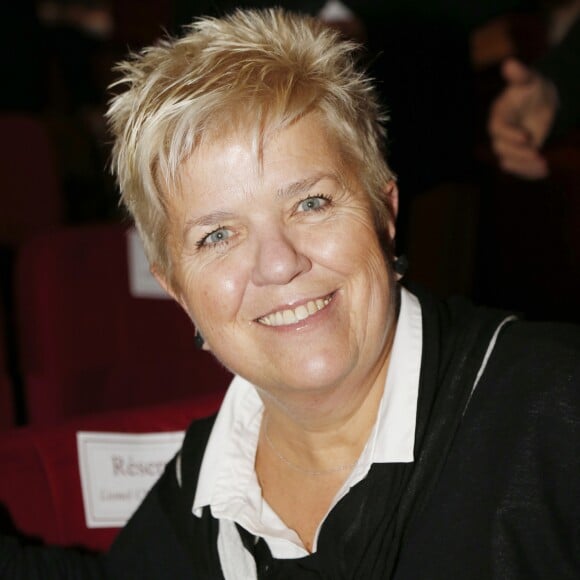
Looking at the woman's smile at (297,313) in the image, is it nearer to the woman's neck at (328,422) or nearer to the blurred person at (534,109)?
the woman's neck at (328,422)

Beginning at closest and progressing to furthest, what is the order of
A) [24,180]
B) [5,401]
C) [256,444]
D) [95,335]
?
1. [256,444]
2. [5,401]
3. [95,335]
4. [24,180]

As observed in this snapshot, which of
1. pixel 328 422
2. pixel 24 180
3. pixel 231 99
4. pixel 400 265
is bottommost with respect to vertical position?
pixel 328 422

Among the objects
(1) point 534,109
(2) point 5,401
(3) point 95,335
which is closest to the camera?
(1) point 534,109

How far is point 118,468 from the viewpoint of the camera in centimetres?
176

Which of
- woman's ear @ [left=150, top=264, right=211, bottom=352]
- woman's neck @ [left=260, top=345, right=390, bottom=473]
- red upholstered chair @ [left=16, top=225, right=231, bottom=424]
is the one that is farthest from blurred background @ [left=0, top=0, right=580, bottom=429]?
woman's neck @ [left=260, top=345, right=390, bottom=473]

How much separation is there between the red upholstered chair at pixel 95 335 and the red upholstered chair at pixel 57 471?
2.24 feet

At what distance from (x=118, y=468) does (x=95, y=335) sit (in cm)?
84

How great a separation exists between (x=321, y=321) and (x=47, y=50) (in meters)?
5.10

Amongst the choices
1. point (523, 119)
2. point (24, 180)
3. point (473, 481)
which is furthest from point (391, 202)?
point (24, 180)

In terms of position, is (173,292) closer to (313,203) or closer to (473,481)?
(313,203)

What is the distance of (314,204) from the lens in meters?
1.35

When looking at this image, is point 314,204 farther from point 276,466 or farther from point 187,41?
point 276,466

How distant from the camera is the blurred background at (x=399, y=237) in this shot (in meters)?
2.33

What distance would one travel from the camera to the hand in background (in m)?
2.03
